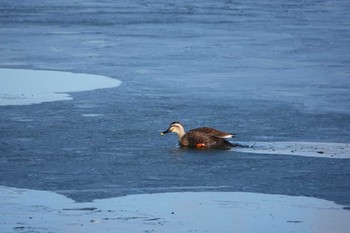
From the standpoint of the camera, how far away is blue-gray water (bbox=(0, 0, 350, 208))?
421 inches

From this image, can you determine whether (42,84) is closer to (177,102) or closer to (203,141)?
(177,102)

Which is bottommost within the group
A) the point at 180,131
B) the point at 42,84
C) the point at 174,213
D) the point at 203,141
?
the point at 174,213

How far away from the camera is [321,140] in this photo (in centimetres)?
1245

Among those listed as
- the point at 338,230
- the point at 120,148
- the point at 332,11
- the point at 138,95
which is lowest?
the point at 338,230

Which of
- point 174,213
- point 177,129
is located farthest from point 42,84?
point 174,213

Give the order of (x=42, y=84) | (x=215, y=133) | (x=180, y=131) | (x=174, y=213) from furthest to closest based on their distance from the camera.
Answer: (x=42, y=84)
(x=180, y=131)
(x=215, y=133)
(x=174, y=213)

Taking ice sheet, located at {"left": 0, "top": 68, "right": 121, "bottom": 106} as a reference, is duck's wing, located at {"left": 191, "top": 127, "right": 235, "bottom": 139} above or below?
below

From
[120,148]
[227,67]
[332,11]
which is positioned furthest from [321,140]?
[332,11]

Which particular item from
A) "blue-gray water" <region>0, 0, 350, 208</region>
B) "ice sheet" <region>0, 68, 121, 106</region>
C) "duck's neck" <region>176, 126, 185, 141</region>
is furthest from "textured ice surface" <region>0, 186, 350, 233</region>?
"ice sheet" <region>0, 68, 121, 106</region>

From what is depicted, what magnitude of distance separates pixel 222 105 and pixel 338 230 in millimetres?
6317

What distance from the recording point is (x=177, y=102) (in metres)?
15.2

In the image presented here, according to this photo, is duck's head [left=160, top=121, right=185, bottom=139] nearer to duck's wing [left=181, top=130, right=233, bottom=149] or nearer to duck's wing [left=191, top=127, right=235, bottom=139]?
duck's wing [left=181, top=130, right=233, bottom=149]

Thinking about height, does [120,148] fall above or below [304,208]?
above

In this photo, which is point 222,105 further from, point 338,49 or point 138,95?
point 338,49
